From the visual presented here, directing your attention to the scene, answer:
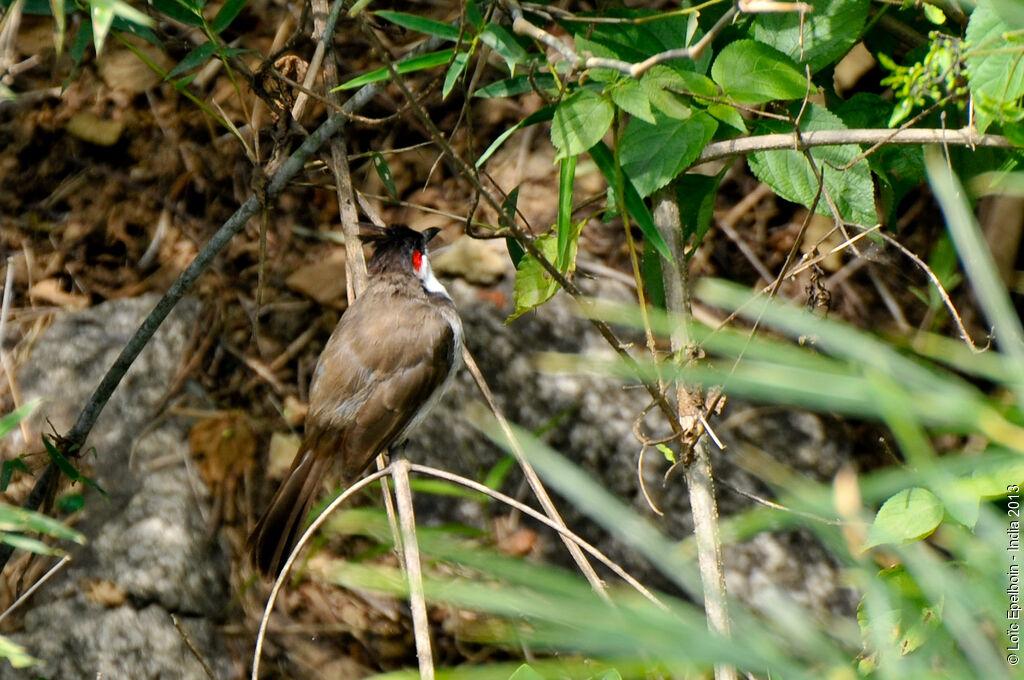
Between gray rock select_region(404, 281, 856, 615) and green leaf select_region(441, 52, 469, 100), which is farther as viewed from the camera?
gray rock select_region(404, 281, 856, 615)

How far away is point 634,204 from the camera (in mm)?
2502

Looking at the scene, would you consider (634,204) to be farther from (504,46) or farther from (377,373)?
(377,373)

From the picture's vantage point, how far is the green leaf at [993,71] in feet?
6.79

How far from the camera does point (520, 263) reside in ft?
9.55

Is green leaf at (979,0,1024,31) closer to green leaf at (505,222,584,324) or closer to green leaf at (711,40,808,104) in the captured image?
green leaf at (711,40,808,104)

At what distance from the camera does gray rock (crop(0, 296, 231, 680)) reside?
3.88 meters

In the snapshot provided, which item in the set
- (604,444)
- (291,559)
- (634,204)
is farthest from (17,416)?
(604,444)

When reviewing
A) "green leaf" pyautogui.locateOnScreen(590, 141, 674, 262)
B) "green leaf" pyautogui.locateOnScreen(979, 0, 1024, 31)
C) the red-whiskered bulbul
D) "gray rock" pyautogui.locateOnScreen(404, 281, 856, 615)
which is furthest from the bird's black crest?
"green leaf" pyautogui.locateOnScreen(979, 0, 1024, 31)

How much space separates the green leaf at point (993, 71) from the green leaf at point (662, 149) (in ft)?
1.99

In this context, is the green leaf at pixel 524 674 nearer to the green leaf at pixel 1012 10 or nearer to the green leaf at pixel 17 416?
the green leaf at pixel 17 416

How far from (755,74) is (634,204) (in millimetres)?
437

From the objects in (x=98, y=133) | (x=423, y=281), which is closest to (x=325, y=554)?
(x=423, y=281)

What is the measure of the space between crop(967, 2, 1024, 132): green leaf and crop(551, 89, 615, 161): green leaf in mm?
798

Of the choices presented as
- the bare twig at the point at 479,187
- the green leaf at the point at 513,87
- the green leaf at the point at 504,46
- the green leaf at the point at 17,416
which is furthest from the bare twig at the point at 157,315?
the green leaf at the point at 17,416
